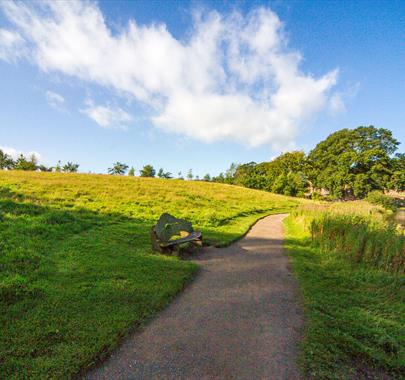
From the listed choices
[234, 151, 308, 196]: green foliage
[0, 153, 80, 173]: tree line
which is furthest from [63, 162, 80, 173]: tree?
[234, 151, 308, 196]: green foliage

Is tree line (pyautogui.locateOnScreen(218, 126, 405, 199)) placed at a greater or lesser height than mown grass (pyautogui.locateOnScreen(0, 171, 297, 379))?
greater

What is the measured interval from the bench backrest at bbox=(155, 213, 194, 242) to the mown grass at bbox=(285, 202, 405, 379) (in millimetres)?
4070

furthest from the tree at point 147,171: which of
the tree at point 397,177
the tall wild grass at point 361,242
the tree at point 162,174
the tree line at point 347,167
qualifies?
the tall wild grass at point 361,242

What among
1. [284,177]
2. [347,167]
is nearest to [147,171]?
[284,177]

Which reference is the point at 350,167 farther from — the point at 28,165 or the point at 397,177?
the point at 28,165

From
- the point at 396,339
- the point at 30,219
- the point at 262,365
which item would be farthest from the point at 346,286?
the point at 30,219

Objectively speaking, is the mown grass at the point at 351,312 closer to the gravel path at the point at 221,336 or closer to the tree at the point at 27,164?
the gravel path at the point at 221,336

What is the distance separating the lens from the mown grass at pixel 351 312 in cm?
301

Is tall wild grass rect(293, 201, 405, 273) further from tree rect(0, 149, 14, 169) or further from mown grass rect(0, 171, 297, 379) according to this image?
tree rect(0, 149, 14, 169)

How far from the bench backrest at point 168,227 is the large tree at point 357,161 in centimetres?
4037

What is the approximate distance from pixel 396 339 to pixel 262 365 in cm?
246

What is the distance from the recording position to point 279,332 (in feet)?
11.8

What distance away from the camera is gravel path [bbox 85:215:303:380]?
280 centimetres

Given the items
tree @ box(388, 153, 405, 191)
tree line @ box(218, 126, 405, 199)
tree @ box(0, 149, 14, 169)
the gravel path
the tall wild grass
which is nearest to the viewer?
the gravel path
